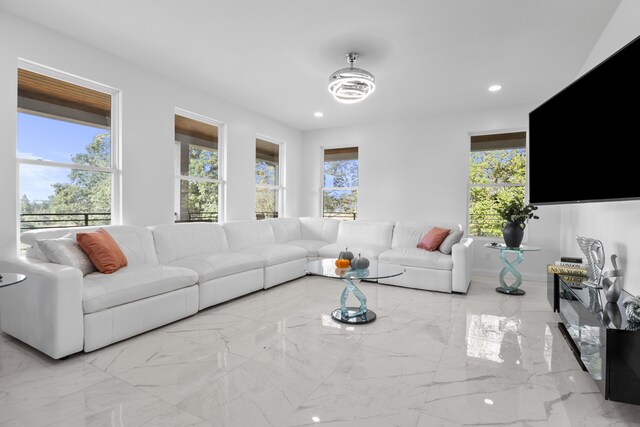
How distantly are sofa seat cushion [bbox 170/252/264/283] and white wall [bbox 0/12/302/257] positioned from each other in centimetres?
82

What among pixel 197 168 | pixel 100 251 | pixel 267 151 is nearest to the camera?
pixel 100 251

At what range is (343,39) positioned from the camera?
314cm

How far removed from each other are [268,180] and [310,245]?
1551 millimetres

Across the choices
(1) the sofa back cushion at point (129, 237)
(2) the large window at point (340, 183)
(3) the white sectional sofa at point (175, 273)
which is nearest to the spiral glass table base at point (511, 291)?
(3) the white sectional sofa at point (175, 273)

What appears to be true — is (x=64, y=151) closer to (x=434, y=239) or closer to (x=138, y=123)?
(x=138, y=123)

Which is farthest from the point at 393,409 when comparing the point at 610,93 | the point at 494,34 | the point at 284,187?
the point at 284,187

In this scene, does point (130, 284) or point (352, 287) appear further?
point (352, 287)

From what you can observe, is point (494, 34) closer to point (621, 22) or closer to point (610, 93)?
point (621, 22)

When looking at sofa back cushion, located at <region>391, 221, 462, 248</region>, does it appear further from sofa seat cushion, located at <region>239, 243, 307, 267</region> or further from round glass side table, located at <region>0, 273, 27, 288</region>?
round glass side table, located at <region>0, 273, 27, 288</region>

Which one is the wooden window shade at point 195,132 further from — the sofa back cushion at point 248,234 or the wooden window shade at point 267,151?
the sofa back cushion at point 248,234

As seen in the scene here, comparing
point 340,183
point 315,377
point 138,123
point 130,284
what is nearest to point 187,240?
point 130,284

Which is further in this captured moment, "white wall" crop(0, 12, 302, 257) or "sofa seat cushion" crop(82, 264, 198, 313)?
"white wall" crop(0, 12, 302, 257)

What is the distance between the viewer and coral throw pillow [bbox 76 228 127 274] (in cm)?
281

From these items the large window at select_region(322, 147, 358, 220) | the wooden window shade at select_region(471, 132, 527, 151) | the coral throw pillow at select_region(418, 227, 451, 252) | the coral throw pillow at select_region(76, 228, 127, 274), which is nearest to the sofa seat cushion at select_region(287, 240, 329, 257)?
the large window at select_region(322, 147, 358, 220)
